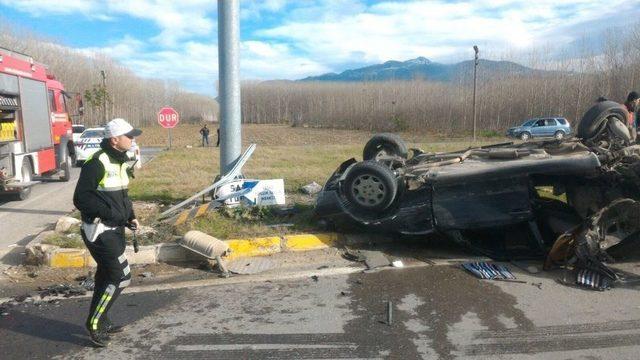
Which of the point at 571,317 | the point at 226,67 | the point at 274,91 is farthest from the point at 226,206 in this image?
the point at 274,91

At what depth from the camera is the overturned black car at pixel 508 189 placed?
5637 millimetres

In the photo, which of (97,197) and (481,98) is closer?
(97,197)

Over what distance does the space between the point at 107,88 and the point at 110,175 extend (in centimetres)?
7069

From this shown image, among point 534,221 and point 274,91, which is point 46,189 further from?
point 274,91

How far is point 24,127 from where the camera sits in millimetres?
11016

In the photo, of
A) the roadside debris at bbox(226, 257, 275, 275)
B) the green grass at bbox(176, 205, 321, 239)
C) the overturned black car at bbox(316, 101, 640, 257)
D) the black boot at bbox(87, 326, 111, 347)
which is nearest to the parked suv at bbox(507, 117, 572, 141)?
the overturned black car at bbox(316, 101, 640, 257)

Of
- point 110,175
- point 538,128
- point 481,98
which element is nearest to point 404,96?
point 481,98

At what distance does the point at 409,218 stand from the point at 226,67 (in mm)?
3840

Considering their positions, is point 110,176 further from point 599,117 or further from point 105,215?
point 599,117

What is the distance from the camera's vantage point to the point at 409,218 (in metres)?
5.96

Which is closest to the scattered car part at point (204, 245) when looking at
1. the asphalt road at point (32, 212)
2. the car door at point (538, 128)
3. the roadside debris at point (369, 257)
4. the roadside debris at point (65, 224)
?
the roadside debris at point (369, 257)

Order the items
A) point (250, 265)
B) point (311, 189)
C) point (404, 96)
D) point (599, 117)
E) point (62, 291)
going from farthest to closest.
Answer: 1. point (404, 96)
2. point (311, 189)
3. point (599, 117)
4. point (250, 265)
5. point (62, 291)

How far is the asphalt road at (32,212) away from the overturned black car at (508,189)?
4.70 metres

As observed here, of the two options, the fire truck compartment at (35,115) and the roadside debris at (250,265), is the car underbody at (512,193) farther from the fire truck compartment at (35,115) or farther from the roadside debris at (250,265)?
the fire truck compartment at (35,115)
